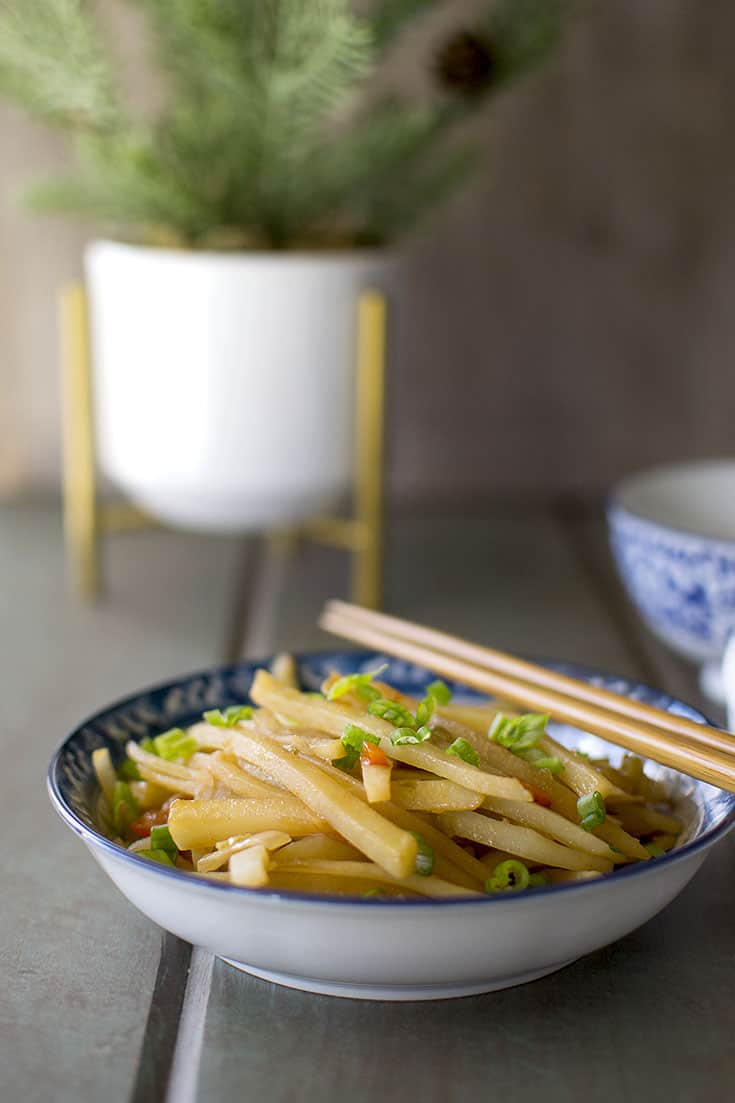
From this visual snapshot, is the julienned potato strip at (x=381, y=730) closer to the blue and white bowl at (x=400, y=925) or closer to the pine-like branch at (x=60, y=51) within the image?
the blue and white bowl at (x=400, y=925)

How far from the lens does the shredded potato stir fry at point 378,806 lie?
52 centimetres

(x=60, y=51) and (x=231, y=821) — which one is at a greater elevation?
(x=60, y=51)

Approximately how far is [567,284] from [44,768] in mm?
807

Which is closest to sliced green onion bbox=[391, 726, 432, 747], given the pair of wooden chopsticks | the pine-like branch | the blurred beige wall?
the pair of wooden chopsticks

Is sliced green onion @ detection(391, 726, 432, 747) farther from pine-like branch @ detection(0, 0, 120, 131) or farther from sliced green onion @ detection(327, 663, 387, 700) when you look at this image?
pine-like branch @ detection(0, 0, 120, 131)

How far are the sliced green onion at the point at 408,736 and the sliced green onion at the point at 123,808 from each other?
5.2 inches

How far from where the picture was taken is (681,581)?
84cm

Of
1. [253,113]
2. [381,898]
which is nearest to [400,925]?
[381,898]

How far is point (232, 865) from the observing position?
19.9 inches

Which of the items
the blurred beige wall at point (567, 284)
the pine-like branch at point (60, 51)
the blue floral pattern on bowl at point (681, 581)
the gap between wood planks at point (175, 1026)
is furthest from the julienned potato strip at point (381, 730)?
the blurred beige wall at point (567, 284)

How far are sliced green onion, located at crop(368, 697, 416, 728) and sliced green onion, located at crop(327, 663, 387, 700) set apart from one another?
0.07ft

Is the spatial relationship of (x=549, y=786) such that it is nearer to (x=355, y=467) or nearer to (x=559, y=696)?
(x=559, y=696)

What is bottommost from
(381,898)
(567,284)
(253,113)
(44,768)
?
(44,768)

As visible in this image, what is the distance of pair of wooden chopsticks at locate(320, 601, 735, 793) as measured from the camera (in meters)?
0.59
